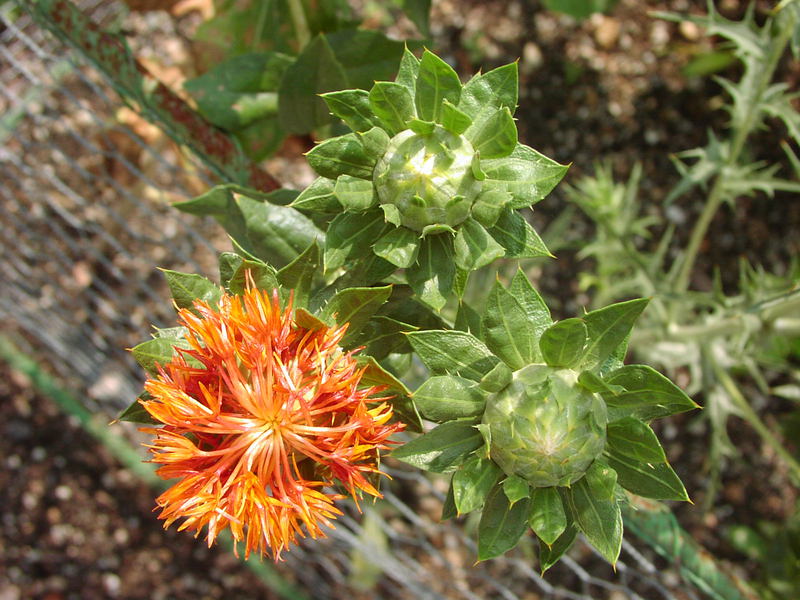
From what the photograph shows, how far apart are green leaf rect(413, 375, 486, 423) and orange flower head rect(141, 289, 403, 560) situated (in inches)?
2.1

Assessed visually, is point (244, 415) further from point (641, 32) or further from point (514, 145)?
point (641, 32)

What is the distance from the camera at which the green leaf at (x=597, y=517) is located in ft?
3.64

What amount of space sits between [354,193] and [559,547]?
638 millimetres

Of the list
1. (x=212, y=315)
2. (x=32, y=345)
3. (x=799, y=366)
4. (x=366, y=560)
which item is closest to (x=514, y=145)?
(x=212, y=315)

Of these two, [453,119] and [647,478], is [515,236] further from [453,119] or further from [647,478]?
[647,478]

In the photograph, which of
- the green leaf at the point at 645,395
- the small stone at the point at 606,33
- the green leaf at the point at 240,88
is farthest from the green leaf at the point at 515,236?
the small stone at the point at 606,33

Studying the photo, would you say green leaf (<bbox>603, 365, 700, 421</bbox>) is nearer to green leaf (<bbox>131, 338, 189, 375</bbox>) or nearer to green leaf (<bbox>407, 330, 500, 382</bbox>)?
green leaf (<bbox>407, 330, 500, 382</bbox>)

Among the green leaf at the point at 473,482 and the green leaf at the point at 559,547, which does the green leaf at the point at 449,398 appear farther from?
the green leaf at the point at 559,547

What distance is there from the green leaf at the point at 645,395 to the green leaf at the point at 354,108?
55 cm

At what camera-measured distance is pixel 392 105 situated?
1.19 metres

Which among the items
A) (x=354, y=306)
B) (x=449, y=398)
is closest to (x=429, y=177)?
(x=354, y=306)

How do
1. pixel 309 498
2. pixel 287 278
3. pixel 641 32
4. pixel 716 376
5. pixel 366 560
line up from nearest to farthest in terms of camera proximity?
pixel 309 498 < pixel 287 278 < pixel 716 376 < pixel 366 560 < pixel 641 32

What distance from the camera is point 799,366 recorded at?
3.12m

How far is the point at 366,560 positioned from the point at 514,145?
2294 millimetres
